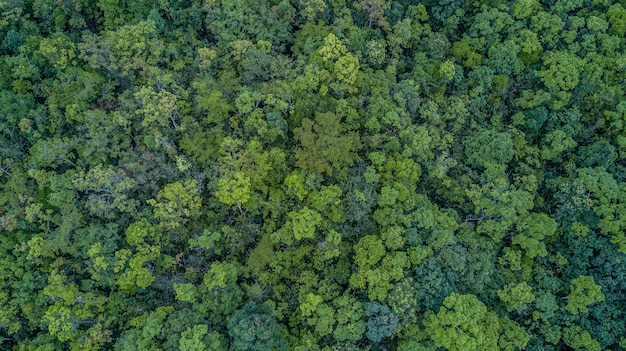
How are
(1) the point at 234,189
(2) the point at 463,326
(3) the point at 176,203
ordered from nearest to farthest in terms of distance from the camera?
(2) the point at 463,326 < (1) the point at 234,189 < (3) the point at 176,203

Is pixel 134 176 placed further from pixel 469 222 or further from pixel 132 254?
pixel 469 222

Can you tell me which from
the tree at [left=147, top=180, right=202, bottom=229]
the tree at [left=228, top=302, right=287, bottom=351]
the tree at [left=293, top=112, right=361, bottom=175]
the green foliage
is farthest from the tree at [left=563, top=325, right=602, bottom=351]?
the tree at [left=147, top=180, right=202, bottom=229]

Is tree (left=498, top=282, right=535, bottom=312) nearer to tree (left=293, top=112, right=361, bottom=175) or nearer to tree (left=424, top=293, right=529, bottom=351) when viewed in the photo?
tree (left=424, top=293, right=529, bottom=351)

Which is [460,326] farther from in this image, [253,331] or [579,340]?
[253,331]

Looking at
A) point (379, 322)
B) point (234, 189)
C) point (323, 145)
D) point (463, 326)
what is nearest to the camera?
point (379, 322)

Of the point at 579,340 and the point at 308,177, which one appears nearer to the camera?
the point at 308,177

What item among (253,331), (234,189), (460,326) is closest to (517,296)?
(460,326)

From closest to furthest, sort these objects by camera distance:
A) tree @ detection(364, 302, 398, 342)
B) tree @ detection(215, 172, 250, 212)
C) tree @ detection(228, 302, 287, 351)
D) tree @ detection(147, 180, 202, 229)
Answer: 1. tree @ detection(228, 302, 287, 351)
2. tree @ detection(364, 302, 398, 342)
3. tree @ detection(215, 172, 250, 212)
4. tree @ detection(147, 180, 202, 229)

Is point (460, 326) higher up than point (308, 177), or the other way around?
point (308, 177)

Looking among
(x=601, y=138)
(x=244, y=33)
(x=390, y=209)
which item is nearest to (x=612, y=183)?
(x=601, y=138)
